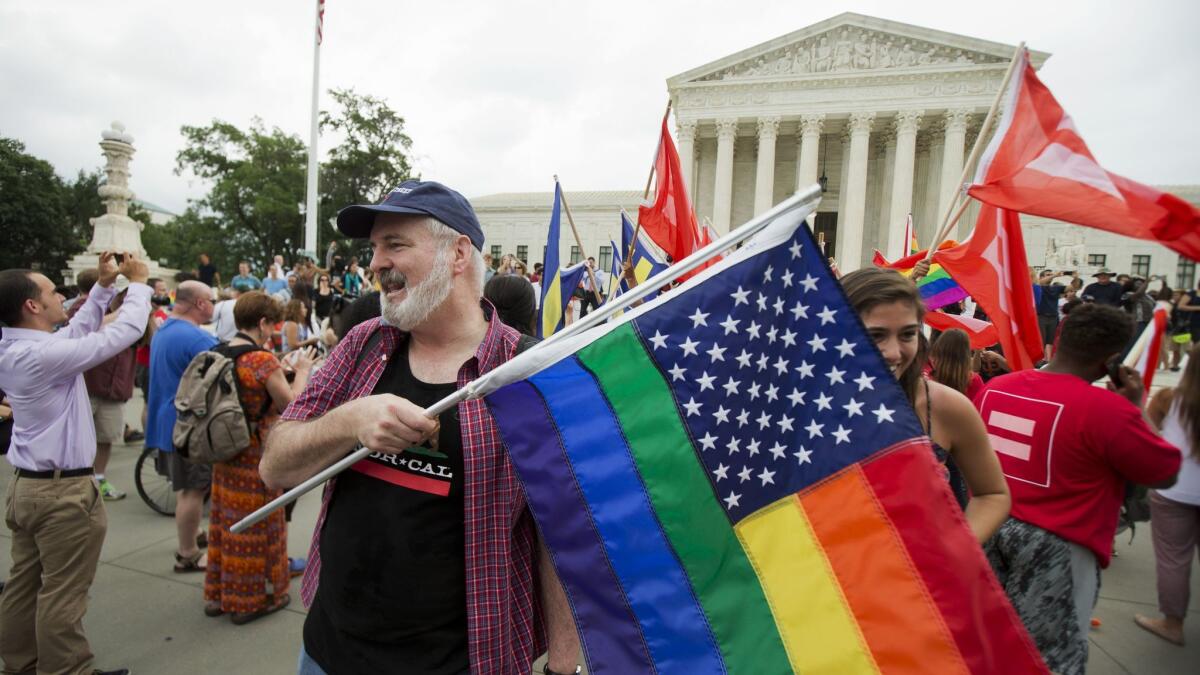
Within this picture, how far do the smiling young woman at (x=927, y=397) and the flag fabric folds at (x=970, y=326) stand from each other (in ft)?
7.11

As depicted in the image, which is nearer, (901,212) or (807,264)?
(807,264)

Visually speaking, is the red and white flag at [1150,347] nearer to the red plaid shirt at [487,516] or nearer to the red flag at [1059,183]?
the red flag at [1059,183]

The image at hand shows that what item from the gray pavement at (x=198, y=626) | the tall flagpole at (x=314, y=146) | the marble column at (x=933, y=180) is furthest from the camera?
the marble column at (x=933, y=180)

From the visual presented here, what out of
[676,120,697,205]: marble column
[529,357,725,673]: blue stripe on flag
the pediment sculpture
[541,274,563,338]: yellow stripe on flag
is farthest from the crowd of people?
the pediment sculpture

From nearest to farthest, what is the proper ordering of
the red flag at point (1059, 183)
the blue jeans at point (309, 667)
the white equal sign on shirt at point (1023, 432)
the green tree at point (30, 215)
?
the red flag at point (1059, 183) < the blue jeans at point (309, 667) < the white equal sign on shirt at point (1023, 432) < the green tree at point (30, 215)

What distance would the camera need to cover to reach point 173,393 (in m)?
4.21

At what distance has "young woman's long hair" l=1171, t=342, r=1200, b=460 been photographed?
3.17 m

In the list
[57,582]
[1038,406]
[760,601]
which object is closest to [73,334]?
[57,582]

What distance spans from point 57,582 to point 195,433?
2.90 feet

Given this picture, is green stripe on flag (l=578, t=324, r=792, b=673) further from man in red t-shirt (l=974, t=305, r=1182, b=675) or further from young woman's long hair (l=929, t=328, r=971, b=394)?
young woman's long hair (l=929, t=328, r=971, b=394)

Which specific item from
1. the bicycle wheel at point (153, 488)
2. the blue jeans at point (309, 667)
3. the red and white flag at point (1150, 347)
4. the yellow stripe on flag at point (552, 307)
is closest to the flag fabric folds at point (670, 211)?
the yellow stripe on flag at point (552, 307)

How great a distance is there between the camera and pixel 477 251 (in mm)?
1822

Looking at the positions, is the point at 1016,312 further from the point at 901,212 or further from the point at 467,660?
the point at 901,212

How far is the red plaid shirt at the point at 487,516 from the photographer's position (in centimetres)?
146
